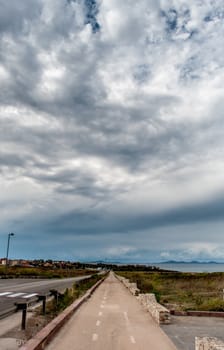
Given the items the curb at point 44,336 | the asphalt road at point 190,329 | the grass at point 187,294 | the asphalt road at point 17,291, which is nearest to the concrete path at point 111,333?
the curb at point 44,336

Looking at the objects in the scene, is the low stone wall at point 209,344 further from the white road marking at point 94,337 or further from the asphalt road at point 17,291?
the asphalt road at point 17,291

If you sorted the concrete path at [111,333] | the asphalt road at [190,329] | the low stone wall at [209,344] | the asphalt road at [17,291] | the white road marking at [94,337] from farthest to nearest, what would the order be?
the asphalt road at [17,291] → the asphalt road at [190,329] → the white road marking at [94,337] → the concrete path at [111,333] → the low stone wall at [209,344]

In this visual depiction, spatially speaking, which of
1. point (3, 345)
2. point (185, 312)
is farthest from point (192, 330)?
point (3, 345)

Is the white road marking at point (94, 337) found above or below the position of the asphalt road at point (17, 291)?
below

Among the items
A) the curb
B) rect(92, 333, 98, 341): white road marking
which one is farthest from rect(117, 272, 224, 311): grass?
rect(92, 333, 98, 341): white road marking

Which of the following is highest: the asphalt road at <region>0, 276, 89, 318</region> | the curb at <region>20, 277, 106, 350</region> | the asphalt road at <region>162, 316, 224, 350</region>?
the asphalt road at <region>0, 276, 89, 318</region>

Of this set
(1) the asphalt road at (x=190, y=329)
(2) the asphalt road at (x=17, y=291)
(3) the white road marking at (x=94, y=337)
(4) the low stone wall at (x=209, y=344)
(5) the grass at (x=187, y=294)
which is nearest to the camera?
(4) the low stone wall at (x=209, y=344)

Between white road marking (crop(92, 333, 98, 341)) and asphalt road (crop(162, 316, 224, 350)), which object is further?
asphalt road (crop(162, 316, 224, 350))

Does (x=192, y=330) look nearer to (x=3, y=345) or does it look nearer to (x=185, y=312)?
(x=185, y=312)

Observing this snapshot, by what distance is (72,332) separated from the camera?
10.9 m

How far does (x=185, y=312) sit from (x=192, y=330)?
3.62 m

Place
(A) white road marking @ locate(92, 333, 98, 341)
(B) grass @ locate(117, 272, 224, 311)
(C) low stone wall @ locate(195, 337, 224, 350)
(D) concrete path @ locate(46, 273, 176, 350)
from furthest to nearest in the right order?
(B) grass @ locate(117, 272, 224, 311) → (A) white road marking @ locate(92, 333, 98, 341) → (D) concrete path @ locate(46, 273, 176, 350) → (C) low stone wall @ locate(195, 337, 224, 350)

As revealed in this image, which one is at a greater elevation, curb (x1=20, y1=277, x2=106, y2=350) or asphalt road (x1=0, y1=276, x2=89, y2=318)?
asphalt road (x1=0, y1=276, x2=89, y2=318)

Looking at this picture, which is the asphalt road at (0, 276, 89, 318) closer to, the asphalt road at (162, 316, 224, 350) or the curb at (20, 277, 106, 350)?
the curb at (20, 277, 106, 350)
